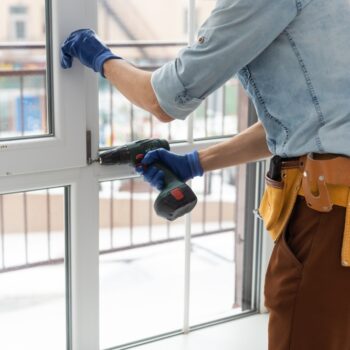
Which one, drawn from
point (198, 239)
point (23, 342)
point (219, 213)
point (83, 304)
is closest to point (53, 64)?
point (83, 304)

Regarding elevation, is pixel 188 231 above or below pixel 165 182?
below

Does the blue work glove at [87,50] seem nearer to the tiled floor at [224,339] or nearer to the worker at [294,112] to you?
the worker at [294,112]

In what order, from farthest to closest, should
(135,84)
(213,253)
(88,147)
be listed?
(213,253), (88,147), (135,84)

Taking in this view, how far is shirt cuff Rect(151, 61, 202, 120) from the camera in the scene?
4.72 ft

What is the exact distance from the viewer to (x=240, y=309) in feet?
7.99

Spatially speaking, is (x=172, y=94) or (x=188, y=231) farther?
(x=188, y=231)

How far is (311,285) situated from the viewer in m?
1.46

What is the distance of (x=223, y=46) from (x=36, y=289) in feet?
3.72

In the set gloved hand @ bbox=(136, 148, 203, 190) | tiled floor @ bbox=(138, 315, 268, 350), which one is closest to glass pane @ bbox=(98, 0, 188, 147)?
gloved hand @ bbox=(136, 148, 203, 190)

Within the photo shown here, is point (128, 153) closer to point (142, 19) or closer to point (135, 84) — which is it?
point (135, 84)

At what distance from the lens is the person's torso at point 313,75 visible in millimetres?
1381

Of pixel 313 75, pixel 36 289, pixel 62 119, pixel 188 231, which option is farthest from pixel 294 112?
pixel 36 289

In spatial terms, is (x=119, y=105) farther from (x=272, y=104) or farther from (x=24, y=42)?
(x=272, y=104)

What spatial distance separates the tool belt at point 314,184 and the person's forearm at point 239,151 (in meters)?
0.28
